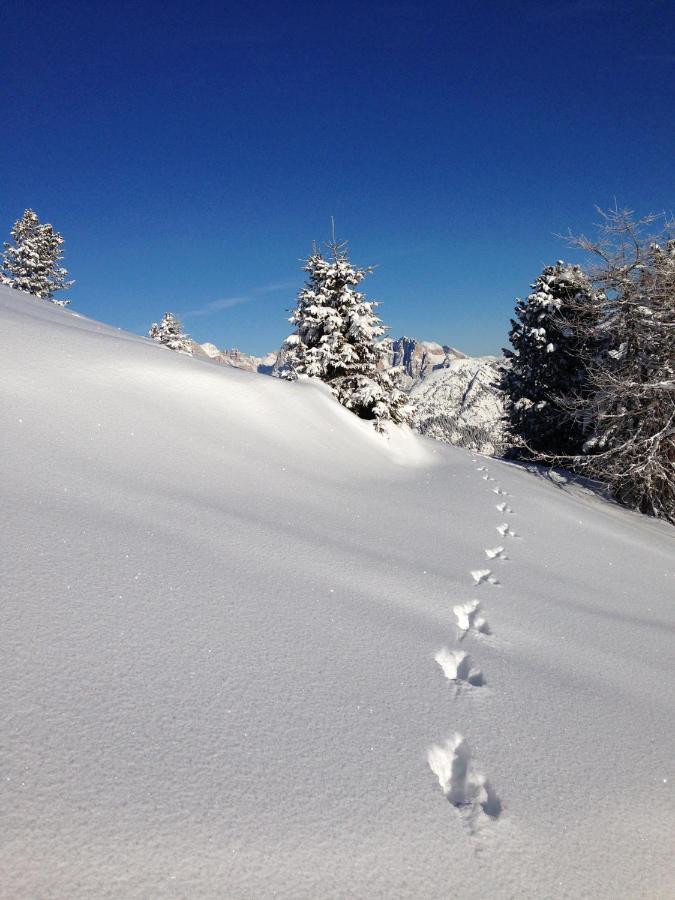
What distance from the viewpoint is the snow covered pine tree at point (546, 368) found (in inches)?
737

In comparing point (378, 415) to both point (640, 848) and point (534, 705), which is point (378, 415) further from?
point (640, 848)

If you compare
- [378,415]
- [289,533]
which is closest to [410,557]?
[289,533]

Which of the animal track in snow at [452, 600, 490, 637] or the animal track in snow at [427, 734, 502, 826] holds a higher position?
the animal track in snow at [452, 600, 490, 637]

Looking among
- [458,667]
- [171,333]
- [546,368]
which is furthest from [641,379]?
[171,333]

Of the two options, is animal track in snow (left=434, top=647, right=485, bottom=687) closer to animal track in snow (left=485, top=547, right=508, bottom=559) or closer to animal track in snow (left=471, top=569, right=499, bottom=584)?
animal track in snow (left=471, top=569, right=499, bottom=584)

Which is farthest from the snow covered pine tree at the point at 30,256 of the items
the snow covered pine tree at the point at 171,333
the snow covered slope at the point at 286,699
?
the snow covered slope at the point at 286,699

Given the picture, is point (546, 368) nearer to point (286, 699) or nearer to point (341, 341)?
point (341, 341)

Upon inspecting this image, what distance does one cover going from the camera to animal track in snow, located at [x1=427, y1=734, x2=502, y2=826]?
2.28 meters

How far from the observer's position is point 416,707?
287 centimetres

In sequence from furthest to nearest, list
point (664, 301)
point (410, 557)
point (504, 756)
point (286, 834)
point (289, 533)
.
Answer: point (664, 301) < point (410, 557) < point (289, 533) < point (504, 756) < point (286, 834)

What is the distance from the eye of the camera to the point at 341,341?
15.1 metres

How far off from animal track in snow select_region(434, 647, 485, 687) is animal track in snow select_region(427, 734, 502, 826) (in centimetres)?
62

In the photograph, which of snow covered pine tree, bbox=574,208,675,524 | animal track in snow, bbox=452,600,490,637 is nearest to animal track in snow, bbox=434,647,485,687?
animal track in snow, bbox=452,600,490,637

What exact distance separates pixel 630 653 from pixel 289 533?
11.6 feet
